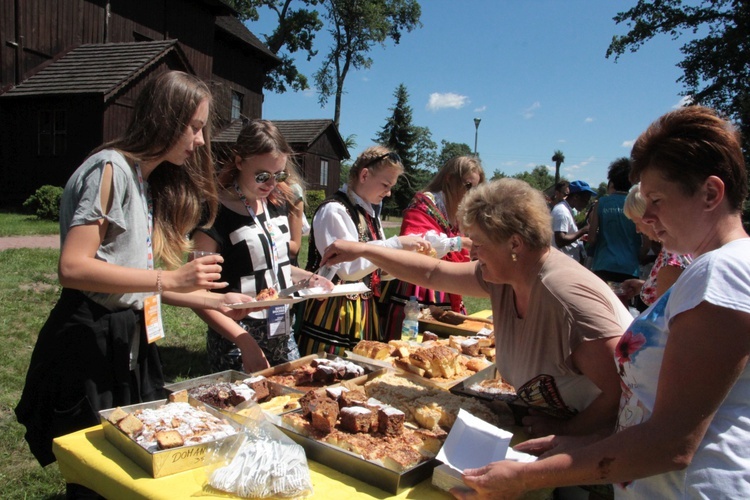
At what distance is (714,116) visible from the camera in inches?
47.6

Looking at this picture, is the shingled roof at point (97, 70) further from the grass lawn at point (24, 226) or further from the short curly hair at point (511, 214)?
the short curly hair at point (511, 214)

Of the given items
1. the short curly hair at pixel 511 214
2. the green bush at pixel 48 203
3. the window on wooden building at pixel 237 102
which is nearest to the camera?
the short curly hair at pixel 511 214

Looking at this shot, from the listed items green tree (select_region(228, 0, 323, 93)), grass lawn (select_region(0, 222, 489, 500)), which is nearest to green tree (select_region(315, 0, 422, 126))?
green tree (select_region(228, 0, 323, 93))

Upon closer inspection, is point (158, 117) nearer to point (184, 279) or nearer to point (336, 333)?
point (184, 279)

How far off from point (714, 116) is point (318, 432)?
1387mm

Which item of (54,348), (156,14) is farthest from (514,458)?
(156,14)

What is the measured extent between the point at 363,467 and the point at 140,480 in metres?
0.61

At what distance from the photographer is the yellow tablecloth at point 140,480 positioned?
1.41 m

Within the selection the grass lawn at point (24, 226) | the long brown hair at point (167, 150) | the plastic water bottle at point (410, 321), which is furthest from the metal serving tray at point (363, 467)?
the grass lawn at point (24, 226)

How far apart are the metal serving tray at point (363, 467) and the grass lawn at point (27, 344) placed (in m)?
2.11

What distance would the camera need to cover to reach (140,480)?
4.74 ft

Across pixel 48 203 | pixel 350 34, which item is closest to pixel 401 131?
pixel 350 34

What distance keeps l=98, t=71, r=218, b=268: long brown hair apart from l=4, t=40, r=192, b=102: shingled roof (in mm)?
13922

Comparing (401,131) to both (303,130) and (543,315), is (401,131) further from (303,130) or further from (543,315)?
(543,315)
